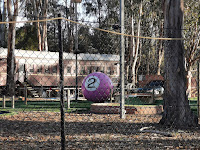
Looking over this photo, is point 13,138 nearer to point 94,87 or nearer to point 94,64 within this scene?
point 94,87

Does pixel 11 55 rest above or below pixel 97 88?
above

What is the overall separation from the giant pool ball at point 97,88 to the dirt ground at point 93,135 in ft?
22.0

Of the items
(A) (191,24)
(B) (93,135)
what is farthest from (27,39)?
(B) (93,135)

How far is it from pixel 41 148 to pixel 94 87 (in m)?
11.0

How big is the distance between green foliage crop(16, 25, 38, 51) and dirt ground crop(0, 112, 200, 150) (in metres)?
30.7

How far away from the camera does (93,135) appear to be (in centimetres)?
764

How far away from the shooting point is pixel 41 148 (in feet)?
20.4

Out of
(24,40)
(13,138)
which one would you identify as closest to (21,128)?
(13,138)

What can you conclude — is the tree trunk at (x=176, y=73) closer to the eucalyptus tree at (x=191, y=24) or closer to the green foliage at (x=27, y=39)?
the eucalyptus tree at (x=191, y=24)

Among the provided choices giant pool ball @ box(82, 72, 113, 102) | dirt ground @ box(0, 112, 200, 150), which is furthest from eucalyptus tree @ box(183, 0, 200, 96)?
dirt ground @ box(0, 112, 200, 150)

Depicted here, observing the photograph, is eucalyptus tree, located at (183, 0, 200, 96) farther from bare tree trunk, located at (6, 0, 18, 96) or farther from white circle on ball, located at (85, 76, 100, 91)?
white circle on ball, located at (85, 76, 100, 91)

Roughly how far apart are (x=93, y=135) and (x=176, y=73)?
8.80ft

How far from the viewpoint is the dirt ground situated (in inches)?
257

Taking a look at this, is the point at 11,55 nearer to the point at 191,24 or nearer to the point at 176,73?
the point at 191,24
